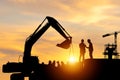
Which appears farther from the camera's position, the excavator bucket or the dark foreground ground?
the excavator bucket

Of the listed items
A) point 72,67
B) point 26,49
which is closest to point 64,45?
point 72,67

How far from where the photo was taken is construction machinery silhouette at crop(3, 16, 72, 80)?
4650 centimetres

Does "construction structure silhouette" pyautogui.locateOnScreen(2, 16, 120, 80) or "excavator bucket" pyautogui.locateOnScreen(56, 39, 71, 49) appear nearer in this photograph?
"construction structure silhouette" pyautogui.locateOnScreen(2, 16, 120, 80)

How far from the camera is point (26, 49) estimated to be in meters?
48.7

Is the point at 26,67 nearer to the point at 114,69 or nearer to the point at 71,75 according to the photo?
the point at 71,75

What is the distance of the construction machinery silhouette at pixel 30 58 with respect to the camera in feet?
153

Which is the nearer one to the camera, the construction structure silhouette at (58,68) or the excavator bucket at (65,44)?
the construction structure silhouette at (58,68)

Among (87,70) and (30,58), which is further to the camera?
(30,58)

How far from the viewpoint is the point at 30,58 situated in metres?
47.5

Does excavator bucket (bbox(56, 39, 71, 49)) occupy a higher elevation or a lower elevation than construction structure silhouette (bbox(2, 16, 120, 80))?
higher

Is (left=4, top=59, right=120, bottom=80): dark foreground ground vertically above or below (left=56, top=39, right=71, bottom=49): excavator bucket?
below

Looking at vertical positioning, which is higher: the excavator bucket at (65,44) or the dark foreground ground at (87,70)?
the excavator bucket at (65,44)

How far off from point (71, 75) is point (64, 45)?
9.33 ft

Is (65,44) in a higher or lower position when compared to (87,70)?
higher
